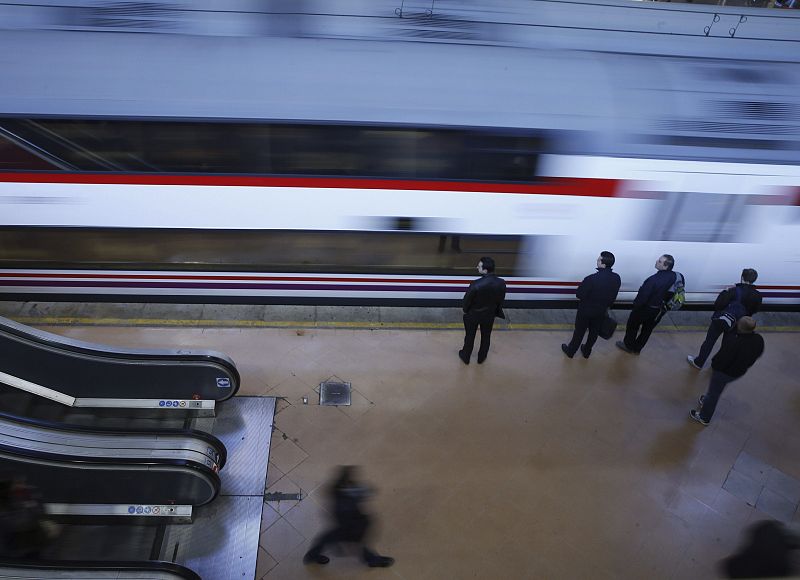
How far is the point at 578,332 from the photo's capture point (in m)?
7.04

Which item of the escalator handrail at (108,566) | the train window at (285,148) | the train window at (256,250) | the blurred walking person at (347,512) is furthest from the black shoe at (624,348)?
the escalator handrail at (108,566)

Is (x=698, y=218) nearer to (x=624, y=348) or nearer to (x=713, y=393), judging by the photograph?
(x=624, y=348)

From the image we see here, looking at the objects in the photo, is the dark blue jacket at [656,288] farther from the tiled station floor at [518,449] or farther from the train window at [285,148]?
the train window at [285,148]

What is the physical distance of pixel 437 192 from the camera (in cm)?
631

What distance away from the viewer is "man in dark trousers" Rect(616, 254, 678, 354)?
6.53 m

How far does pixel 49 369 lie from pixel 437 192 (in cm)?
434

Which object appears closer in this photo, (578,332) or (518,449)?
(518,449)

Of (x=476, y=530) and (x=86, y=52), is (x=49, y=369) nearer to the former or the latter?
(x=86, y=52)

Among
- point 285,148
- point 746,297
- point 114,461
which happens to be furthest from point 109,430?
point 746,297

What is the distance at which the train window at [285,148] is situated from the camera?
5.86 m

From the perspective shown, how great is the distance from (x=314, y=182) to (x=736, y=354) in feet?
15.1

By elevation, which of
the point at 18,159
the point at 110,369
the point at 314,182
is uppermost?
the point at 18,159

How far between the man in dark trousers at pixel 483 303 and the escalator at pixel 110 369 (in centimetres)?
261

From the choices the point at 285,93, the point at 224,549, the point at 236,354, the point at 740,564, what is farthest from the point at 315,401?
the point at 740,564
